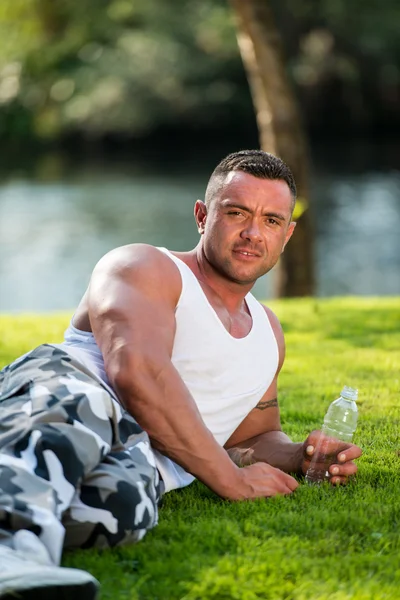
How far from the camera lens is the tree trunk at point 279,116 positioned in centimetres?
1119

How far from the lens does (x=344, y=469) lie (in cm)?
387

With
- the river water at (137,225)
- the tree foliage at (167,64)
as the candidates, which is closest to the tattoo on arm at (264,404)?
the river water at (137,225)

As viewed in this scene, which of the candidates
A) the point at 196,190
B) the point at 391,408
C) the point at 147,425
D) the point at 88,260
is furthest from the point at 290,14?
the point at 147,425

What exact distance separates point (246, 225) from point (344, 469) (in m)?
1.10

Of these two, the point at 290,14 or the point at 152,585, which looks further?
the point at 290,14

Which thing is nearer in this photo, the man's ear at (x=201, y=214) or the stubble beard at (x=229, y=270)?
the stubble beard at (x=229, y=270)

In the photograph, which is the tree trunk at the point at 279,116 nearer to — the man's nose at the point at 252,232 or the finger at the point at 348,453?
the man's nose at the point at 252,232

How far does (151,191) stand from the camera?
27.0m

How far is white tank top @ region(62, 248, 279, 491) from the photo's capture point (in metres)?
3.78

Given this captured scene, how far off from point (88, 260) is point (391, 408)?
15.2m

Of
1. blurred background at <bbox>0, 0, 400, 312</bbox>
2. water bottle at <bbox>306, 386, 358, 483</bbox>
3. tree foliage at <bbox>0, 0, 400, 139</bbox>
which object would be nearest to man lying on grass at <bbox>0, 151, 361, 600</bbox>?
water bottle at <bbox>306, 386, 358, 483</bbox>

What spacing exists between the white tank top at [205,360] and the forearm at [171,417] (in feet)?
0.67

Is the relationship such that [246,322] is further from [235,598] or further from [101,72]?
[101,72]

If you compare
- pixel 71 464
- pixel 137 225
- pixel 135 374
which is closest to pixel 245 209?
pixel 135 374
